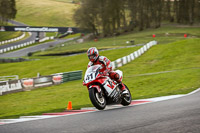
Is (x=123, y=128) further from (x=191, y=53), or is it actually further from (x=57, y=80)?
(x=191, y=53)

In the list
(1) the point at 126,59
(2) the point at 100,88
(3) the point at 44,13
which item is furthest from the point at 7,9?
(2) the point at 100,88

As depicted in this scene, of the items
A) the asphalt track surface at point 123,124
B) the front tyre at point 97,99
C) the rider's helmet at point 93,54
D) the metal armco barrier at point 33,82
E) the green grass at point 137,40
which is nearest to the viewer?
the asphalt track surface at point 123,124

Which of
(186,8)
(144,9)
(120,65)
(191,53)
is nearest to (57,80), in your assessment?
(120,65)

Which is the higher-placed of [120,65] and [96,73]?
[96,73]

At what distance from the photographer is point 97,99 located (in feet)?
26.2

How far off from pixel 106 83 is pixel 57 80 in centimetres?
1597

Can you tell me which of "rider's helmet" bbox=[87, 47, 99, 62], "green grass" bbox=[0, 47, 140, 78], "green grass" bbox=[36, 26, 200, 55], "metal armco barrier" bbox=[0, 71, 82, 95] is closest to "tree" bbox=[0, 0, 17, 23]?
"green grass" bbox=[36, 26, 200, 55]

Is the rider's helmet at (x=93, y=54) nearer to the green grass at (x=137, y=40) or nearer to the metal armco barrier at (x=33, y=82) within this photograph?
the metal armco barrier at (x=33, y=82)

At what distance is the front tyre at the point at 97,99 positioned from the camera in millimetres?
7808

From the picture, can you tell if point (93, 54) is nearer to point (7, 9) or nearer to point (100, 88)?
point (100, 88)

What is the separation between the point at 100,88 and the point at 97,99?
12.7 inches

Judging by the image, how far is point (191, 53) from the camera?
104 ft

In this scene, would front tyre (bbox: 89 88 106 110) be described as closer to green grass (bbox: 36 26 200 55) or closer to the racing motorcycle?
the racing motorcycle

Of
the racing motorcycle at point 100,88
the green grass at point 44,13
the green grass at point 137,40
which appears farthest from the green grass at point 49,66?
the green grass at point 44,13
